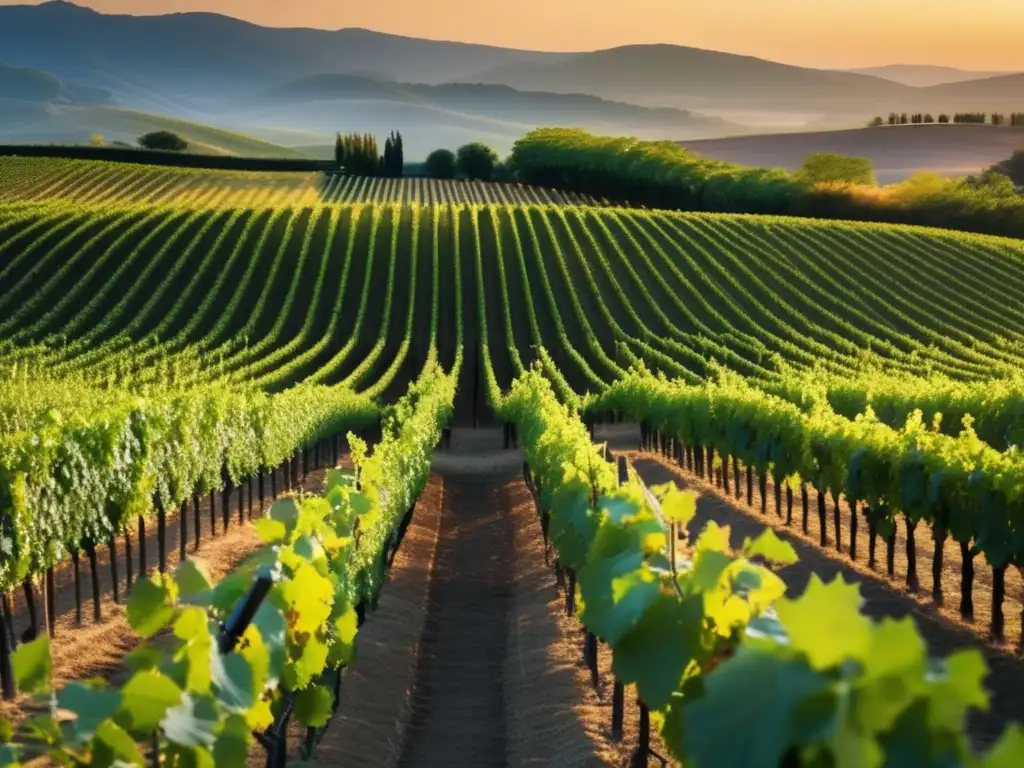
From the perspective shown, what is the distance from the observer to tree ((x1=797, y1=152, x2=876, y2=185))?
113 m

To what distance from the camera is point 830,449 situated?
20656mm

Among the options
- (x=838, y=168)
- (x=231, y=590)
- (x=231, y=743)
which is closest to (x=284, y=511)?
(x=231, y=590)

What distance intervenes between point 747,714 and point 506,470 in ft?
121

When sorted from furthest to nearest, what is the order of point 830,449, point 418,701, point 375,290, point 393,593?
point 375,290 < point 830,449 < point 393,593 < point 418,701

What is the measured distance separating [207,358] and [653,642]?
53.2 meters

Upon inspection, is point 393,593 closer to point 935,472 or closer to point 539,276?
point 935,472

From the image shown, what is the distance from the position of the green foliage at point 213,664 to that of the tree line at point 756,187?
3406 inches

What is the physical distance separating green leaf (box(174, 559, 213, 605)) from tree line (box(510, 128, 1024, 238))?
89297 millimetres

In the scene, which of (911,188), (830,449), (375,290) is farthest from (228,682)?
(911,188)

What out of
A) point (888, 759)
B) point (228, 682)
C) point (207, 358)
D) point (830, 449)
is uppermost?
point (888, 759)

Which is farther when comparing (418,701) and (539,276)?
(539,276)

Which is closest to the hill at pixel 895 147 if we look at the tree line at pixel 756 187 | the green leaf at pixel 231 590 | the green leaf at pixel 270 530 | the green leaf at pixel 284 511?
the tree line at pixel 756 187

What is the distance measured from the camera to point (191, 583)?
677cm

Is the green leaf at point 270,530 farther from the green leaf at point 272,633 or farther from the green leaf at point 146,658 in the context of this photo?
the green leaf at point 146,658
